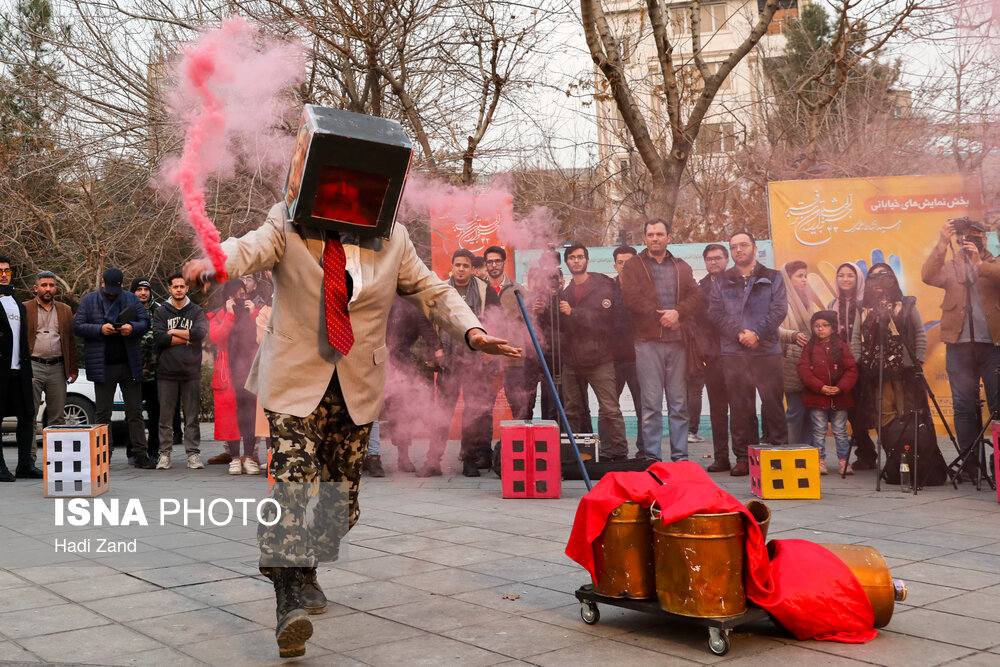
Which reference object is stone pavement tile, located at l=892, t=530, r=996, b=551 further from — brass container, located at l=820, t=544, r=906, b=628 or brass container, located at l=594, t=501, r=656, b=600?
brass container, located at l=594, t=501, r=656, b=600

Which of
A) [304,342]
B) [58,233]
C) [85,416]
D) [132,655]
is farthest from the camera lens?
[58,233]

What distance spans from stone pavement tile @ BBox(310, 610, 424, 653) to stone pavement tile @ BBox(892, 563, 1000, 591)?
103 inches

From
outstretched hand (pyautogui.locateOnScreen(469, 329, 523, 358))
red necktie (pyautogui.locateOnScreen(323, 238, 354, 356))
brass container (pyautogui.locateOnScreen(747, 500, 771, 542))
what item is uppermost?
red necktie (pyautogui.locateOnScreen(323, 238, 354, 356))

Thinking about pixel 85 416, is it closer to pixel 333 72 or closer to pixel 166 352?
pixel 166 352

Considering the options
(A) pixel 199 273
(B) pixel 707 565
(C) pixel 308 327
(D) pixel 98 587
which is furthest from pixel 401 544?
(A) pixel 199 273

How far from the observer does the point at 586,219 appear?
66.5 feet

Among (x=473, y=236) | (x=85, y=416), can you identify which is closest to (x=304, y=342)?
(x=473, y=236)

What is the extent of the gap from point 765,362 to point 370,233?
20.4 feet

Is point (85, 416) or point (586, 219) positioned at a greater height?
point (586, 219)

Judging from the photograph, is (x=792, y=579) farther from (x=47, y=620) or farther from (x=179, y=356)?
(x=179, y=356)

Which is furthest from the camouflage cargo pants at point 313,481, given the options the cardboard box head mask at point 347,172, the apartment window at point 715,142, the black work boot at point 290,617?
the apartment window at point 715,142

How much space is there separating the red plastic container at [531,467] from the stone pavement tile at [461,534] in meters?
1.40

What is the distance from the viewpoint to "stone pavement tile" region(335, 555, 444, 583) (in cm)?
532

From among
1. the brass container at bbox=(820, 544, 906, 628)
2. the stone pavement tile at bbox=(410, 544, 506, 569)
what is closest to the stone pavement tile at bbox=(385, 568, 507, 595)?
the stone pavement tile at bbox=(410, 544, 506, 569)
